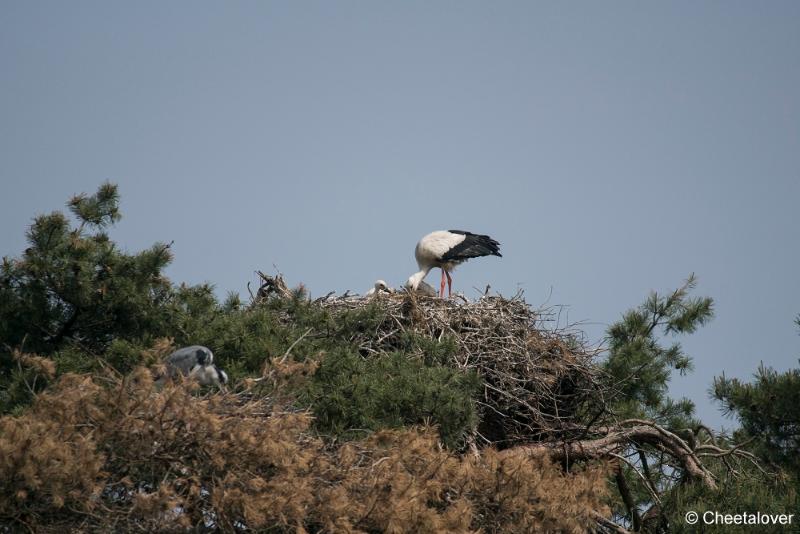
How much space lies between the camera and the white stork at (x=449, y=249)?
12914mm

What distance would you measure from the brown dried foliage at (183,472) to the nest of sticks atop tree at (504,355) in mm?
3713

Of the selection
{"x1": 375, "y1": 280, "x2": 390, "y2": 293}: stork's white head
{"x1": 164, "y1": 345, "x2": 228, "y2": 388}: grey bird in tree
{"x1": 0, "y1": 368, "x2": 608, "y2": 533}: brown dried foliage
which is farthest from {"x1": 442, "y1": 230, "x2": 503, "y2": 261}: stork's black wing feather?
{"x1": 0, "y1": 368, "x2": 608, "y2": 533}: brown dried foliage

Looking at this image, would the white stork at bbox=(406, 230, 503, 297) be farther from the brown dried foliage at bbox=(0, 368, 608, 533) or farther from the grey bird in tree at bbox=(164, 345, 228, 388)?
the brown dried foliage at bbox=(0, 368, 608, 533)

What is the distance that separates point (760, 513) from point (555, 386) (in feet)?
9.21

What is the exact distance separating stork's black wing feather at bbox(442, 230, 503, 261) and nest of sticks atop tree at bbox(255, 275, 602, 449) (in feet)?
8.99

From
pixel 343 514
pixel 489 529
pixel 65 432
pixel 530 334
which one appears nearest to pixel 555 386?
pixel 530 334

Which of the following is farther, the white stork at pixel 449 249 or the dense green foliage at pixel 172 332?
the white stork at pixel 449 249

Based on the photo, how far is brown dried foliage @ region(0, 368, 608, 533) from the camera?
187 inches

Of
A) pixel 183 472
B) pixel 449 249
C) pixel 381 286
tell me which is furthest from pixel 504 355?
pixel 183 472

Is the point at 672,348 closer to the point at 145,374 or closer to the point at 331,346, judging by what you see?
the point at 331,346

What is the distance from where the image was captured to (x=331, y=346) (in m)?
8.70

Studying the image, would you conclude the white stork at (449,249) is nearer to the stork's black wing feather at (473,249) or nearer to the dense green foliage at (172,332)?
the stork's black wing feather at (473,249)

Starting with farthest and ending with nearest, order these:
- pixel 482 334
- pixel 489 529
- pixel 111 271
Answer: pixel 482 334
pixel 111 271
pixel 489 529

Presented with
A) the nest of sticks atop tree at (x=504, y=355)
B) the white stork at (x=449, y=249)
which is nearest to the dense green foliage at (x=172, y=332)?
the nest of sticks atop tree at (x=504, y=355)
